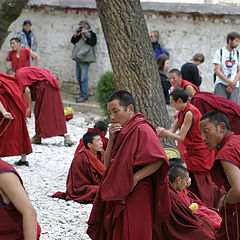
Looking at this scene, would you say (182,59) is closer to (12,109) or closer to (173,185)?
(12,109)

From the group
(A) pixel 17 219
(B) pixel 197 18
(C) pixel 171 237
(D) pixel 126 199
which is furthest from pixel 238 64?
(A) pixel 17 219

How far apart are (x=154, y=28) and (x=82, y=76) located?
195 cm

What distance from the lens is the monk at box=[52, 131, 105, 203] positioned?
236 inches

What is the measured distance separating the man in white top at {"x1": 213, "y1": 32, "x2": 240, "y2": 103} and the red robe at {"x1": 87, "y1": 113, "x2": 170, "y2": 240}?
5.10m

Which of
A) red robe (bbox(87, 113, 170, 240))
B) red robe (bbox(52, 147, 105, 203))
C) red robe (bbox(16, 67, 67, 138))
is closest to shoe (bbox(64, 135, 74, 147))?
red robe (bbox(16, 67, 67, 138))

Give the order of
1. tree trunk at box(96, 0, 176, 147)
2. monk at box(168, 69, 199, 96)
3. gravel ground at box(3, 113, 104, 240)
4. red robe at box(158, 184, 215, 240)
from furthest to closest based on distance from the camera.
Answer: monk at box(168, 69, 199, 96)
tree trunk at box(96, 0, 176, 147)
gravel ground at box(3, 113, 104, 240)
red robe at box(158, 184, 215, 240)

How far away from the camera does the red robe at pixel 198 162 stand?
5.95 meters

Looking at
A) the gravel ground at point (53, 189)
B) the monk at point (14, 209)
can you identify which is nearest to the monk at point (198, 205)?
the gravel ground at point (53, 189)

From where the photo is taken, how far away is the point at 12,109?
6953 mm

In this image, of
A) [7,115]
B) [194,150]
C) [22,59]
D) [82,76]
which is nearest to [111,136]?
[194,150]

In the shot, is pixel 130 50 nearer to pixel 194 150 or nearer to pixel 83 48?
pixel 194 150

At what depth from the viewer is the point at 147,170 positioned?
3.61m

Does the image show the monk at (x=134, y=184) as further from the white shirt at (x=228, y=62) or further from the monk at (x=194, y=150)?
the white shirt at (x=228, y=62)

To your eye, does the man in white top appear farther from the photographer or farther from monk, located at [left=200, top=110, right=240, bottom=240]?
monk, located at [left=200, top=110, right=240, bottom=240]
